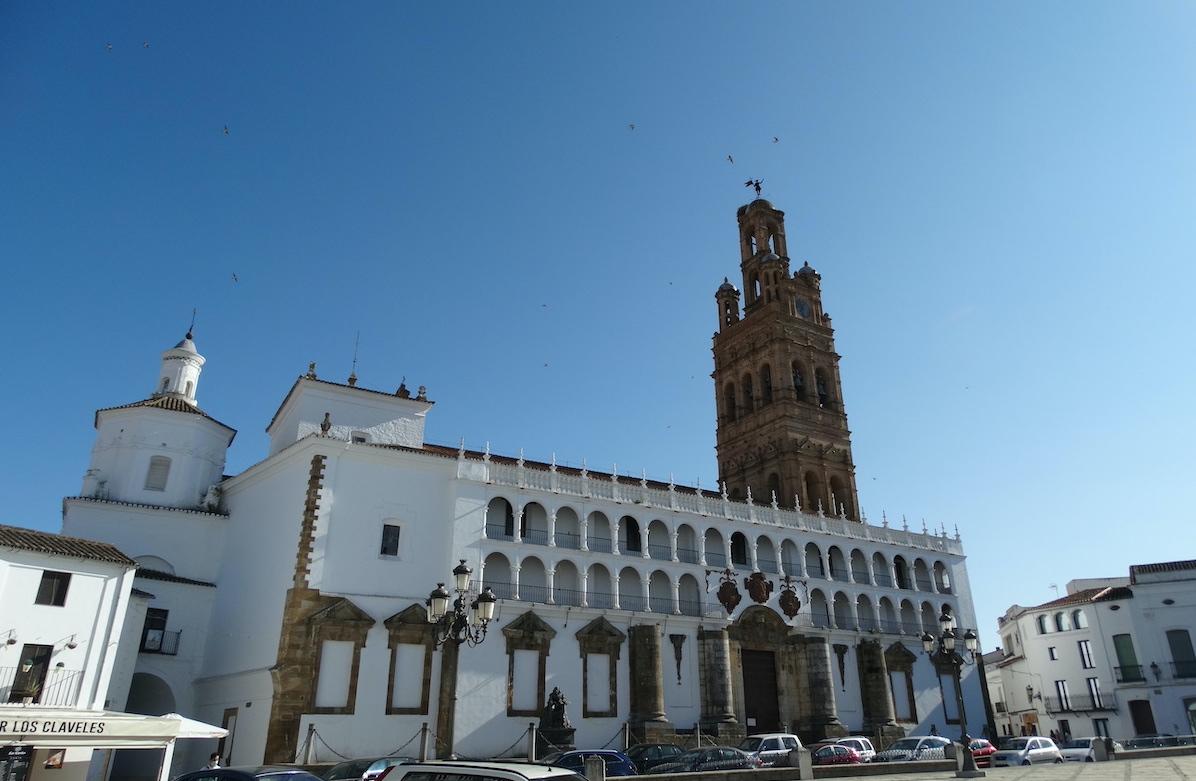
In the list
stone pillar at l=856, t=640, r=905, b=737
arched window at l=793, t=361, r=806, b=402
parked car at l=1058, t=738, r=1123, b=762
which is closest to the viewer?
parked car at l=1058, t=738, r=1123, b=762

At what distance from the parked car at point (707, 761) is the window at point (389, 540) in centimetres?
1413

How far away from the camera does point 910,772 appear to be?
24859 mm

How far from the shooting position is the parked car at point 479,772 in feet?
28.1

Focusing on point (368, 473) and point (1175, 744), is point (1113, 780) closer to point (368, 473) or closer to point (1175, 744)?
point (1175, 744)

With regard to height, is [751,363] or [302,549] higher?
[751,363]

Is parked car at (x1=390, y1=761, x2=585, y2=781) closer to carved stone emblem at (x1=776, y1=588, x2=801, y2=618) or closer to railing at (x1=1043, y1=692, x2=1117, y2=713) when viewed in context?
carved stone emblem at (x1=776, y1=588, x2=801, y2=618)

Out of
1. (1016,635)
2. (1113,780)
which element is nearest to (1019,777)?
(1113,780)

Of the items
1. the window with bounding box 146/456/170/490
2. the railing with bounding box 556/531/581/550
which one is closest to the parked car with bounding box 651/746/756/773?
the railing with bounding box 556/531/581/550

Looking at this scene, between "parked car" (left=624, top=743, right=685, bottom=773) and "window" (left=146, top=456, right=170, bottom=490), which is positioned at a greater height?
"window" (left=146, top=456, right=170, bottom=490)

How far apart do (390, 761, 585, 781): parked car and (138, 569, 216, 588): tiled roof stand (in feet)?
94.4

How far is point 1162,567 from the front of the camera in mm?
48250

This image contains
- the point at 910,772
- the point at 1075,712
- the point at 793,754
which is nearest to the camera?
the point at 793,754

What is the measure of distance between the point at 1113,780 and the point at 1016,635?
4518 centimetres

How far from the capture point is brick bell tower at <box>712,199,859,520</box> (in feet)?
164
